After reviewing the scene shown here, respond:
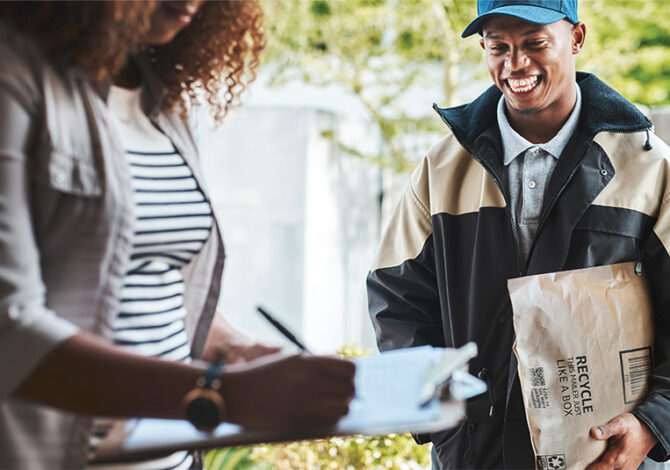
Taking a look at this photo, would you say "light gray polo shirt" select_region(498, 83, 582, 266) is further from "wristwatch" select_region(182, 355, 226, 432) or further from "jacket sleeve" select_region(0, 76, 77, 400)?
"jacket sleeve" select_region(0, 76, 77, 400)

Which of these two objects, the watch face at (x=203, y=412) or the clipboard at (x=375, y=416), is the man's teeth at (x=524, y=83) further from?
the watch face at (x=203, y=412)

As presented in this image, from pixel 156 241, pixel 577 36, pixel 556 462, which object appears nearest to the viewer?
pixel 156 241

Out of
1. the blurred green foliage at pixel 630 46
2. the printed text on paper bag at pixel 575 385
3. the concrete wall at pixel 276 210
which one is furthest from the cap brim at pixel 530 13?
the concrete wall at pixel 276 210

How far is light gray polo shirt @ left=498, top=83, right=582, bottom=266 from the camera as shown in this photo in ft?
5.68

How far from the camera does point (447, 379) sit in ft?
3.70

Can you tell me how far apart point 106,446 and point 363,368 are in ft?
1.20

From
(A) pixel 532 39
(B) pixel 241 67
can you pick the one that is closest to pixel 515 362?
(A) pixel 532 39

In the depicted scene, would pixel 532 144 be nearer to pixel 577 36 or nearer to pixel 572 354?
pixel 577 36

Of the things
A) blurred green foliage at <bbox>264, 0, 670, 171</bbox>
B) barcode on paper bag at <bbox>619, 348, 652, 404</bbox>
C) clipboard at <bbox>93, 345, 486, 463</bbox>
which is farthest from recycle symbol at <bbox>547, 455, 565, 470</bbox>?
blurred green foliage at <bbox>264, 0, 670, 171</bbox>

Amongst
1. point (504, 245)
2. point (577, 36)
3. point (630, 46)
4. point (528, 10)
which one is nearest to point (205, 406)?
point (504, 245)

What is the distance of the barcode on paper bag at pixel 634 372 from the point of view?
5.44ft

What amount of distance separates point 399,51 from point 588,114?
14.8 feet

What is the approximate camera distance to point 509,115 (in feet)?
6.14

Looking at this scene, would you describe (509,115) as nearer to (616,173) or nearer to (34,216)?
Answer: (616,173)
